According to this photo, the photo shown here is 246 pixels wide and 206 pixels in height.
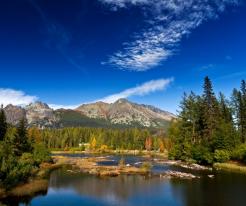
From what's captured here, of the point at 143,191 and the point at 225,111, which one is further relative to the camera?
the point at 225,111

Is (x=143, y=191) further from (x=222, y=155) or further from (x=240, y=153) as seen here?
(x=222, y=155)

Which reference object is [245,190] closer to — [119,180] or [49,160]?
[119,180]

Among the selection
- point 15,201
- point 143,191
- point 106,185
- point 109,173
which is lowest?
point 15,201

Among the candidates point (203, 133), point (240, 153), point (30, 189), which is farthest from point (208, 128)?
point (30, 189)

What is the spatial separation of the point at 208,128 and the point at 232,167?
2796 centimetres

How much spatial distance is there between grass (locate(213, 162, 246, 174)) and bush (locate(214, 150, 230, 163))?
6.24 feet

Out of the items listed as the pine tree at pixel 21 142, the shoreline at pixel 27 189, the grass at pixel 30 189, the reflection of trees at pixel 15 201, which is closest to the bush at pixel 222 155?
the pine tree at pixel 21 142

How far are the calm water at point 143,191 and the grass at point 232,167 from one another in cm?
871

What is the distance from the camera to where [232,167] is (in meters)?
87.2

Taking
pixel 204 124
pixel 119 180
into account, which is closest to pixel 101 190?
pixel 119 180

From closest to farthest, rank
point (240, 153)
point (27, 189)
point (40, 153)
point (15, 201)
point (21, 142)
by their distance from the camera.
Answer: point (15, 201) < point (27, 189) < point (21, 142) < point (240, 153) < point (40, 153)

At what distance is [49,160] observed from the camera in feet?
341

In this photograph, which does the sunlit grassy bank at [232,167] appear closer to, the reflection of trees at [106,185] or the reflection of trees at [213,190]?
the reflection of trees at [213,190]

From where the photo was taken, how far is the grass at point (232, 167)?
3249 inches
